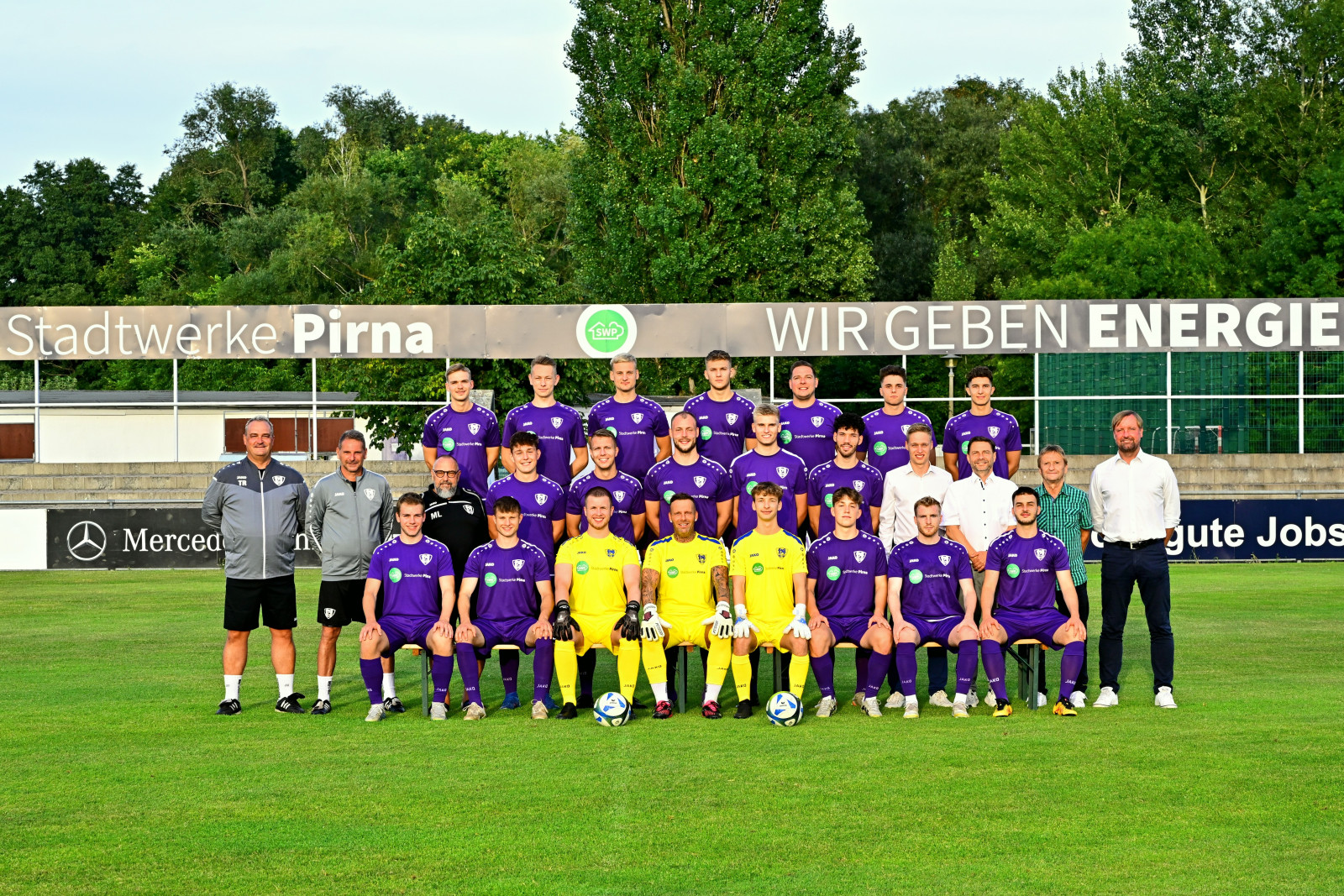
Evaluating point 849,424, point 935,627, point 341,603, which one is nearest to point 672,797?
point 935,627

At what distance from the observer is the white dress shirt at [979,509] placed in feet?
29.7

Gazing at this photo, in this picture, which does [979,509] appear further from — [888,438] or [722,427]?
[722,427]

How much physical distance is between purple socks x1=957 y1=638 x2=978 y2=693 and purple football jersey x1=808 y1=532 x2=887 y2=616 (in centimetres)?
62

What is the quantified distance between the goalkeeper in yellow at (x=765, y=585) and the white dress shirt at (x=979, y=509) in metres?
1.06

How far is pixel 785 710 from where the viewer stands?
820cm

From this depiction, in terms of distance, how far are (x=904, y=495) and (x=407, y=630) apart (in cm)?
332

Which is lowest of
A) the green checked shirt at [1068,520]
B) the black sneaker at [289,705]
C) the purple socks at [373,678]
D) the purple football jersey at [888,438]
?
the black sneaker at [289,705]

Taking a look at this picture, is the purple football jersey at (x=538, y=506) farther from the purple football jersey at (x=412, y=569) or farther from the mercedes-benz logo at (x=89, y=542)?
the mercedes-benz logo at (x=89, y=542)

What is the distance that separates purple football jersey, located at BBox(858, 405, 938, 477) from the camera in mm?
9969

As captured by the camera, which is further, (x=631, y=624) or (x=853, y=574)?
(x=853, y=574)

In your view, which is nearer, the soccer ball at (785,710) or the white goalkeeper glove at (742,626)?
the soccer ball at (785,710)

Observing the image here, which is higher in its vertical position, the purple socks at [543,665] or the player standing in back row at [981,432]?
the player standing in back row at [981,432]

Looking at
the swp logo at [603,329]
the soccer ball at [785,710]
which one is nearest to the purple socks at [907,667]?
the soccer ball at [785,710]

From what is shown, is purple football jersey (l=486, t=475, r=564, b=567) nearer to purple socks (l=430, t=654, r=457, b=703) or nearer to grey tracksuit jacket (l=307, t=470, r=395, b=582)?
grey tracksuit jacket (l=307, t=470, r=395, b=582)
